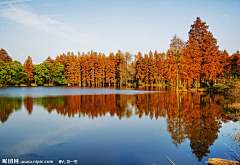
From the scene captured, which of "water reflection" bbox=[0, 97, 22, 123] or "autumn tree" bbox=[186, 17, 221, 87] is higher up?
"autumn tree" bbox=[186, 17, 221, 87]

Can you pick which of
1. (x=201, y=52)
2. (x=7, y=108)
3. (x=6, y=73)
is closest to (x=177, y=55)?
(x=201, y=52)

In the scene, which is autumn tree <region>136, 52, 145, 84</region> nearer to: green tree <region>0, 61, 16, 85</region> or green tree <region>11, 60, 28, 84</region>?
green tree <region>11, 60, 28, 84</region>

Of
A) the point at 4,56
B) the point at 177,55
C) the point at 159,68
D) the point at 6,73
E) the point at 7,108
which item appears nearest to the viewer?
the point at 7,108

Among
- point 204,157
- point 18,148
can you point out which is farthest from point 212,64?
point 18,148

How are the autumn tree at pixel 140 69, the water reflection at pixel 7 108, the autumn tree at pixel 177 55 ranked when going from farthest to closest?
the autumn tree at pixel 140 69, the autumn tree at pixel 177 55, the water reflection at pixel 7 108

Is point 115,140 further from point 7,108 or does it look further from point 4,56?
point 4,56

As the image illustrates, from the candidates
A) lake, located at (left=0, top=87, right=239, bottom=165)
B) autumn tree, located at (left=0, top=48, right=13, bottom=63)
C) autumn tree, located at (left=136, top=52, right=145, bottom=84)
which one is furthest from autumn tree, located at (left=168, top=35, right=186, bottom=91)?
autumn tree, located at (left=0, top=48, right=13, bottom=63)

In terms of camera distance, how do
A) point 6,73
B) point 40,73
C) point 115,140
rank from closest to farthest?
point 115,140 → point 6,73 → point 40,73

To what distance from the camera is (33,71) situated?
77000mm

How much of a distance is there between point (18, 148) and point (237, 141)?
9.39 meters

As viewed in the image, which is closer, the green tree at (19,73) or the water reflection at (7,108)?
the water reflection at (7,108)

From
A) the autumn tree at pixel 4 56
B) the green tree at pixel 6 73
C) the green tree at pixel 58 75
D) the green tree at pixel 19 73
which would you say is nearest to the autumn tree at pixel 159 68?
the green tree at pixel 58 75

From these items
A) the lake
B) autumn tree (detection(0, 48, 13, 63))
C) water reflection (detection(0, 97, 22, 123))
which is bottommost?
the lake

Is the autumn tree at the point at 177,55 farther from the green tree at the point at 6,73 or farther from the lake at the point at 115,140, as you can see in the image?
the green tree at the point at 6,73
